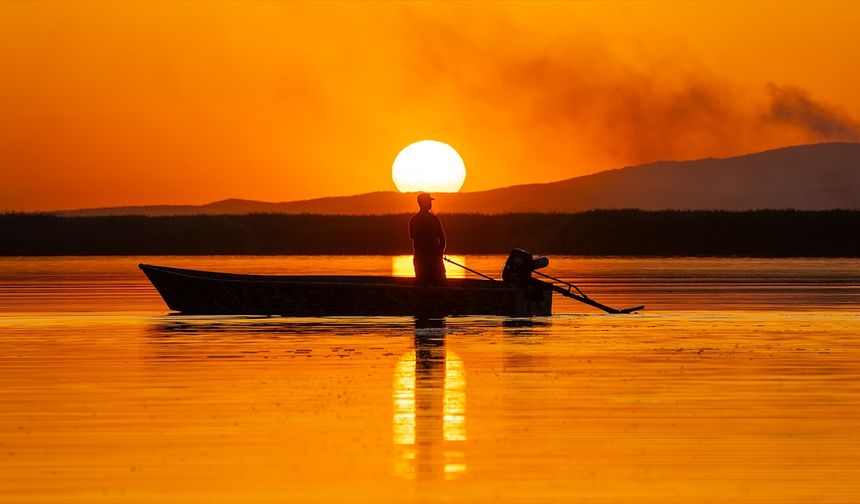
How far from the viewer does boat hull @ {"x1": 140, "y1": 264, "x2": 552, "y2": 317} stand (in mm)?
29453

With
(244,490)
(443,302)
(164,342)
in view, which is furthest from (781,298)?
(244,490)

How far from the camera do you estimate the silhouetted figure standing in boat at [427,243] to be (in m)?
28.7

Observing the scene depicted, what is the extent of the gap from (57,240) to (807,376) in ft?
269

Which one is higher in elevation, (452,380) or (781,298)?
→ (781,298)

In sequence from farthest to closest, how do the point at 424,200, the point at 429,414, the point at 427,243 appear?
the point at 427,243 → the point at 424,200 → the point at 429,414

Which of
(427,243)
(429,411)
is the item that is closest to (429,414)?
(429,411)

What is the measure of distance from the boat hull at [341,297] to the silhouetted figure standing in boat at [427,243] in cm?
26

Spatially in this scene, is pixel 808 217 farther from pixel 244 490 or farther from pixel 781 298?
pixel 244 490

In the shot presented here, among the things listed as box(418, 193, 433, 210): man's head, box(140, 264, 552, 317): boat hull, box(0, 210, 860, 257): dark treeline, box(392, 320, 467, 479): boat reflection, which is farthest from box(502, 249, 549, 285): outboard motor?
box(0, 210, 860, 257): dark treeline

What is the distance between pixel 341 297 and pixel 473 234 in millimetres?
72120

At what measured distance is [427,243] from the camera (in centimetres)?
2903

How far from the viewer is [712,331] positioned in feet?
86.1

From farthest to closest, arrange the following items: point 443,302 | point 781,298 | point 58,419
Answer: point 781,298 < point 443,302 < point 58,419

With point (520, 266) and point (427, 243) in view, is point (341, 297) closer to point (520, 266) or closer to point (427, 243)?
point (427, 243)
